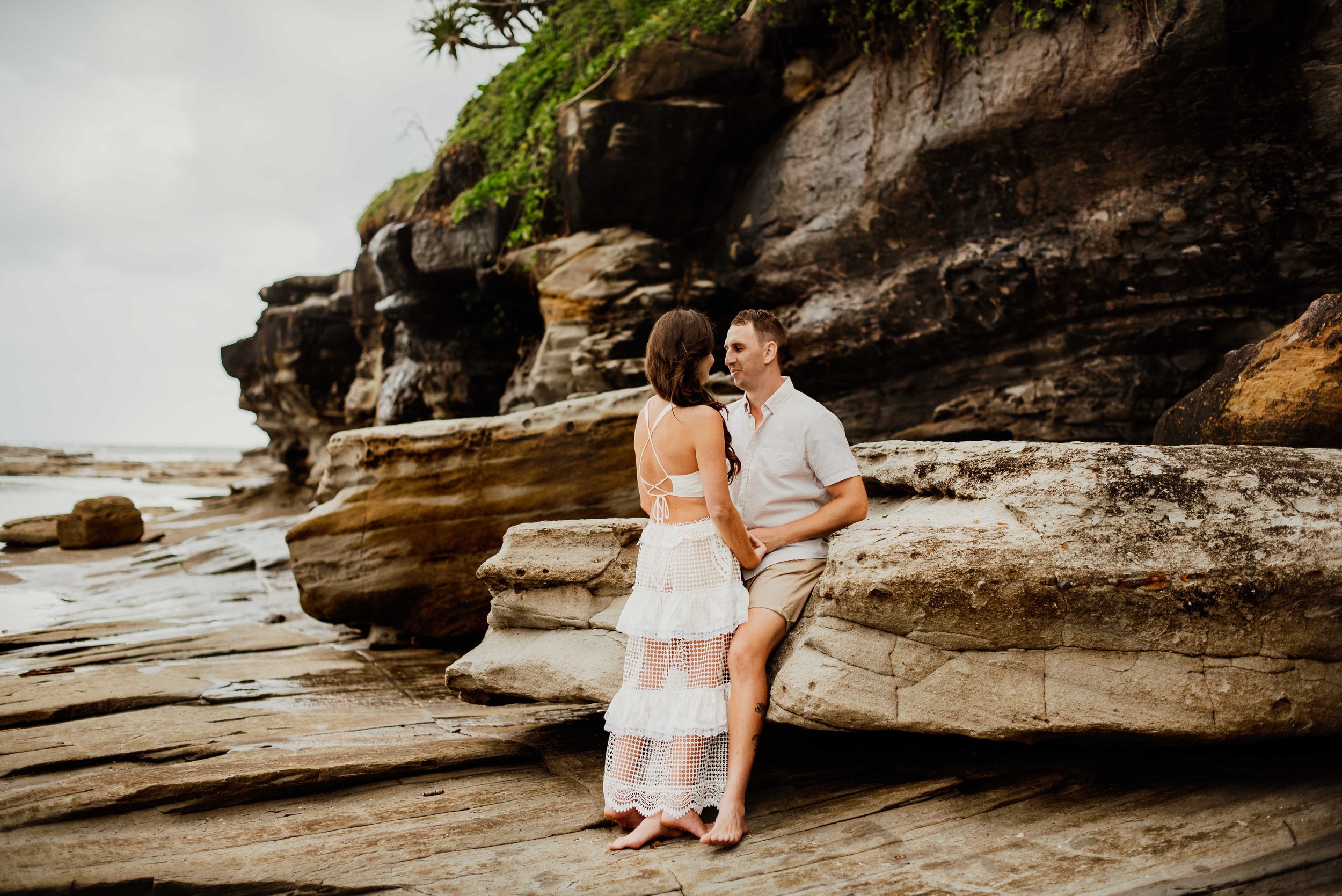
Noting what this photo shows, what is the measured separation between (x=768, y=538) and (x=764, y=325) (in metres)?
0.94

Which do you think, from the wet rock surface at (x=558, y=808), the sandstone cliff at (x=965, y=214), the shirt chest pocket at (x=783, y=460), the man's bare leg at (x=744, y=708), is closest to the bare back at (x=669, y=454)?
the shirt chest pocket at (x=783, y=460)

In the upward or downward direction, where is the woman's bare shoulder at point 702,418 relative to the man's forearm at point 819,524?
upward

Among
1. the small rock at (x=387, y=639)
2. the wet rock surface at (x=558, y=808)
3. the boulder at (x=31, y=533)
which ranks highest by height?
the boulder at (x=31, y=533)

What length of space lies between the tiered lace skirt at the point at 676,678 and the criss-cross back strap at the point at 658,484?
0.05 meters

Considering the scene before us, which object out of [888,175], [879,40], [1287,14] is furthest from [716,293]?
[1287,14]

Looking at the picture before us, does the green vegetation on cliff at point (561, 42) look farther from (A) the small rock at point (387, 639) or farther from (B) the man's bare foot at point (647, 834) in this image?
(B) the man's bare foot at point (647, 834)

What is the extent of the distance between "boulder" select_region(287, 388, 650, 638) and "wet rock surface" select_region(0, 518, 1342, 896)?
5.21 ft

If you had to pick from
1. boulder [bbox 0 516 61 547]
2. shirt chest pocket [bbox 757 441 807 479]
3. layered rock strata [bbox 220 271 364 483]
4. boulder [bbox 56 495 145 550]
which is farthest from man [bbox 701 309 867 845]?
layered rock strata [bbox 220 271 364 483]

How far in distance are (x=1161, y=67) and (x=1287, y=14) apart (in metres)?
0.68

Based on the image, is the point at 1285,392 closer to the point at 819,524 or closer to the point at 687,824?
the point at 819,524

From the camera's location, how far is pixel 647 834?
3.00 meters

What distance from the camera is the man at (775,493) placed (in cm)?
323

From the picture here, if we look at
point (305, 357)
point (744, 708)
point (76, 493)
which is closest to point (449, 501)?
point (744, 708)

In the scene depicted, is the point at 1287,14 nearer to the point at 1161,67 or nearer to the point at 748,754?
the point at 1161,67
